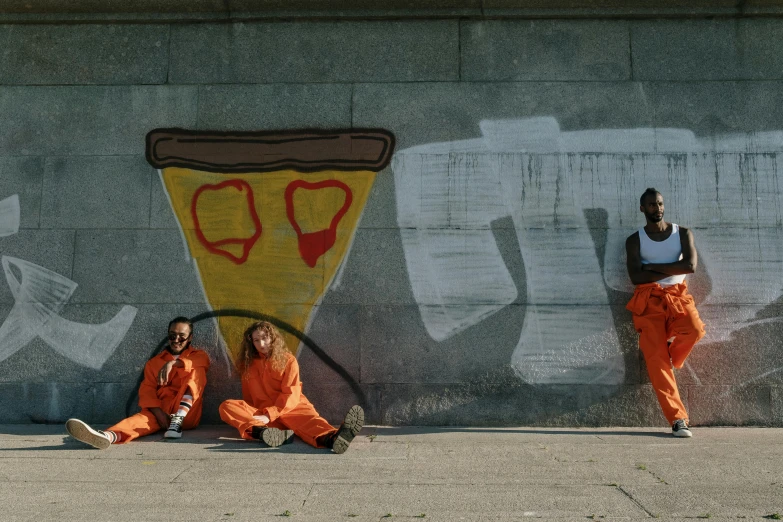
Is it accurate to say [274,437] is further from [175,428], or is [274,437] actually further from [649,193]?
[649,193]

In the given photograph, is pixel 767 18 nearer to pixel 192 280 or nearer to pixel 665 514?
pixel 665 514

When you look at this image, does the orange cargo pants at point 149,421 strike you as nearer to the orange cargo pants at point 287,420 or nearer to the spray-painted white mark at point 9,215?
the orange cargo pants at point 287,420

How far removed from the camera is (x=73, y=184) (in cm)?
608

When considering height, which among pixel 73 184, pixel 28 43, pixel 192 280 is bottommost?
pixel 192 280

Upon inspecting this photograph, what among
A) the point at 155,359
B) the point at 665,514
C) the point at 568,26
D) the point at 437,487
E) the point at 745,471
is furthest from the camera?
the point at 568,26

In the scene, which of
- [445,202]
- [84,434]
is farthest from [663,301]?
[84,434]

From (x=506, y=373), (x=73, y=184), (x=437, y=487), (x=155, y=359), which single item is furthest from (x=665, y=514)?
(x=73, y=184)

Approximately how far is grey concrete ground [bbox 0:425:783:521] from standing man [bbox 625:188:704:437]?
0.38m

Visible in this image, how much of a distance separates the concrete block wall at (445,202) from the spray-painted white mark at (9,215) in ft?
0.25

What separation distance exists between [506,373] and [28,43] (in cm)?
489

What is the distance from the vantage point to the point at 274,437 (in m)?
5.00

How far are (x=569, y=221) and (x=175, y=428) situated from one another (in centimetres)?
344

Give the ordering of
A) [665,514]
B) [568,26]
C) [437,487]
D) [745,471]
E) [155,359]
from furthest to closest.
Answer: [568,26] → [155,359] → [745,471] → [437,487] → [665,514]

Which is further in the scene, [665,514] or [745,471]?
[745,471]
